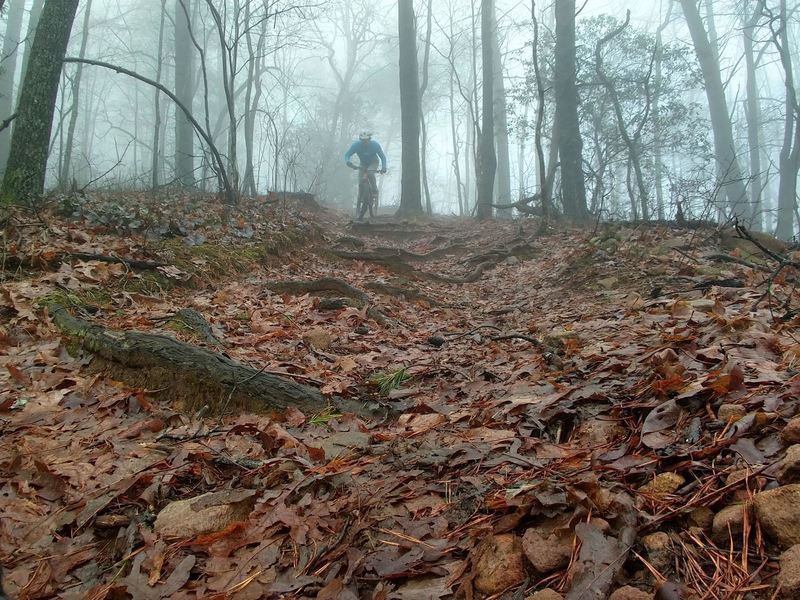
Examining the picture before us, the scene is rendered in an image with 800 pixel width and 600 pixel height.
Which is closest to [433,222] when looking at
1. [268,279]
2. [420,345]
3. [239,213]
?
[239,213]

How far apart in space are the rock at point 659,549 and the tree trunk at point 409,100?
13.4m

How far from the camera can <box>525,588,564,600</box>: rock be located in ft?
3.61

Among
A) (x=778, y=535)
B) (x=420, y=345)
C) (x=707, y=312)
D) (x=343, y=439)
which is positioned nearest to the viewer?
(x=778, y=535)

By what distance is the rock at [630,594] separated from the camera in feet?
3.36

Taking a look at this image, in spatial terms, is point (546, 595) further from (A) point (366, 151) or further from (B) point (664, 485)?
(A) point (366, 151)

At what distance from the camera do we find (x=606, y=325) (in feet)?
11.0

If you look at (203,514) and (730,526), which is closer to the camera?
(730,526)

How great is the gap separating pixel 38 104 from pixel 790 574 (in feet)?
24.5

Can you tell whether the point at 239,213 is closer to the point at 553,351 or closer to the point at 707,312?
the point at 553,351

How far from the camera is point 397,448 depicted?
2076mm

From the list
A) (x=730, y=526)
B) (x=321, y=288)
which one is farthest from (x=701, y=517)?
(x=321, y=288)

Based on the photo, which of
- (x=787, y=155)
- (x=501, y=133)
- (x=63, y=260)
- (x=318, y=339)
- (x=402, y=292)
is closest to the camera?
(x=318, y=339)

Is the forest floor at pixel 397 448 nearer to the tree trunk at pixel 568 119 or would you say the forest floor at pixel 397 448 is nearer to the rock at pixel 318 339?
the rock at pixel 318 339

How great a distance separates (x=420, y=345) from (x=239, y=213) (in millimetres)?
4766
